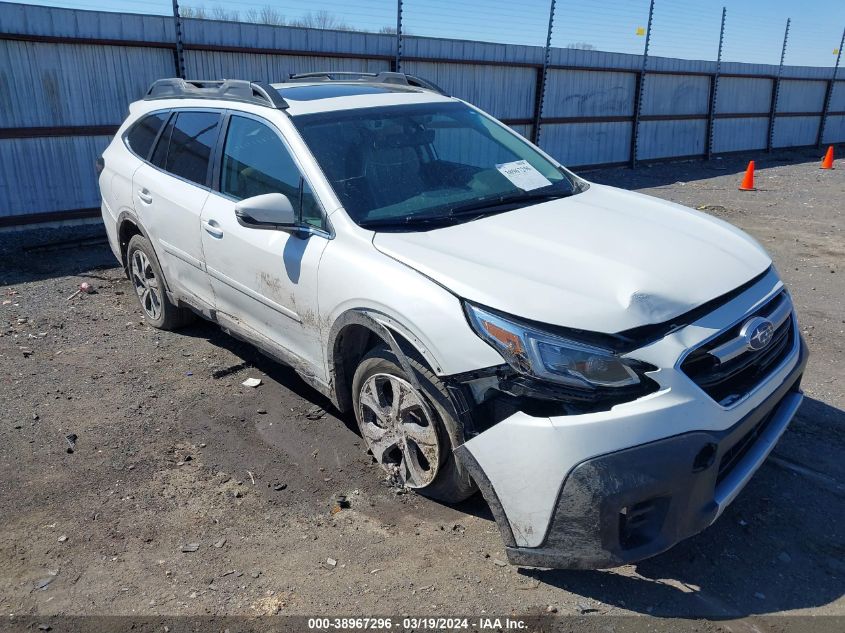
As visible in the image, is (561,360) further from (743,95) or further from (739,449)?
(743,95)

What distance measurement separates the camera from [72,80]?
355 inches

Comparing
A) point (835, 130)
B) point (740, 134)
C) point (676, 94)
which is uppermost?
point (676, 94)

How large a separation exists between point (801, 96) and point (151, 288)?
22.1m

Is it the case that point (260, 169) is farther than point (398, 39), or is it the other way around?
point (398, 39)

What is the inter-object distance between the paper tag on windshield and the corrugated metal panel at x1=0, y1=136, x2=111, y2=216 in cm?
712

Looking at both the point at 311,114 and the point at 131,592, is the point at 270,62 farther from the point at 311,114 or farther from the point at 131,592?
the point at 131,592

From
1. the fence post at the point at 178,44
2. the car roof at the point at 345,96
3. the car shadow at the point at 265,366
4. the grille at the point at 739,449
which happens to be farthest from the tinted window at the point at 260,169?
the fence post at the point at 178,44

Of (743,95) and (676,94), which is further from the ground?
(676,94)

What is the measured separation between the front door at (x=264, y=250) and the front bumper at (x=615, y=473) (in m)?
1.40

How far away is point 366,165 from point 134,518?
2.16 metres

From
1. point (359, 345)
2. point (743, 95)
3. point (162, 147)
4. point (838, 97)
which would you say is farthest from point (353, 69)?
point (838, 97)

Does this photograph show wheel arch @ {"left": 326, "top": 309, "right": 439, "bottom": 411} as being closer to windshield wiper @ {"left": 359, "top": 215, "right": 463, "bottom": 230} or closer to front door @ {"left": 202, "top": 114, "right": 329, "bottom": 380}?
front door @ {"left": 202, "top": 114, "right": 329, "bottom": 380}

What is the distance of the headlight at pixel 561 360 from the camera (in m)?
2.64

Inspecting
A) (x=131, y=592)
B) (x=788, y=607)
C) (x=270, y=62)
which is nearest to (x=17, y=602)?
(x=131, y=592)
